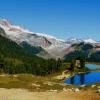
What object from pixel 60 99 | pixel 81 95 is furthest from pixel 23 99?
pixel 81 95

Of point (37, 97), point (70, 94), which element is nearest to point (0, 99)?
point (37, 97)

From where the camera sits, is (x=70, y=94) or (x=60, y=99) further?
(x=70, y=94)

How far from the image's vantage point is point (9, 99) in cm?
4438

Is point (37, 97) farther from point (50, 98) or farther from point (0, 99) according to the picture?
point (0, 99)

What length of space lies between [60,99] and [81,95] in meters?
3.43

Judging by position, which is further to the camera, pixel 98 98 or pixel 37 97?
pixel 37 97

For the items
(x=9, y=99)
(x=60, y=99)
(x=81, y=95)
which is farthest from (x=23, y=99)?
(x=81, y=95)

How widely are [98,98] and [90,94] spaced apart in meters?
3.40

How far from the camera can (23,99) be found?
44.4 metres

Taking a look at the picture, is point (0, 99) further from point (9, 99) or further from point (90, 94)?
point (90, 94)

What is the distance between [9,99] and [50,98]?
214 inches

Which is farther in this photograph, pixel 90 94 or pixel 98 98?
pixel 90 94

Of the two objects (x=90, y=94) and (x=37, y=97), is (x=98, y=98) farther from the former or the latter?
(x=37, y=97)

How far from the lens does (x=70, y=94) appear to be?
48125 millimetres
